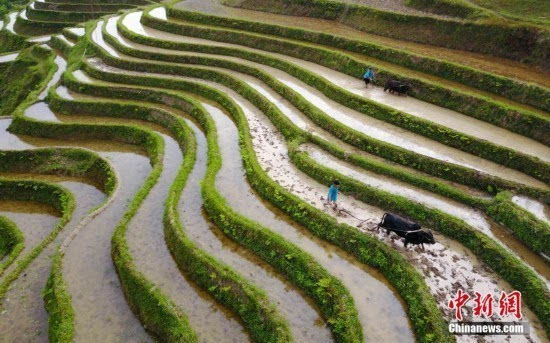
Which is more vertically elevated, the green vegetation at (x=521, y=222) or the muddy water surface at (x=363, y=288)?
the green vegetation at (x=521, y=222)

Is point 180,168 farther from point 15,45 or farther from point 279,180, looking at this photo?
point 15,45

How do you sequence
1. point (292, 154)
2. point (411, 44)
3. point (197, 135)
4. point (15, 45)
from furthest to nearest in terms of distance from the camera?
point (15, 45)
point (411, 44)
point (197, 135)
point (292, 154)

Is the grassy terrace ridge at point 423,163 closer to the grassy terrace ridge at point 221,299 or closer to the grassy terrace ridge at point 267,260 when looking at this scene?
the grassy terrace ridge at point 267,260

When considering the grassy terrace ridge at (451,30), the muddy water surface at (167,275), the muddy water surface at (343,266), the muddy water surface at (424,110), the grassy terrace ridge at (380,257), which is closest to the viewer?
the grassy terrace ridge at (380,257)

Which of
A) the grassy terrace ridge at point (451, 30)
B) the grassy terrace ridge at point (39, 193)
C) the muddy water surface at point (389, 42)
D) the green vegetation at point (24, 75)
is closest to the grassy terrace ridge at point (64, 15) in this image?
the green vegetation at point (24, 75)

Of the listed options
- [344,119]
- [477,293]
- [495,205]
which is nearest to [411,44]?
[344,119]

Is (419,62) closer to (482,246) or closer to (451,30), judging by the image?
(451,30)

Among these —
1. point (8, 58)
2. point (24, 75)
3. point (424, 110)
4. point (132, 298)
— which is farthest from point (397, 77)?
point (8, 58)
